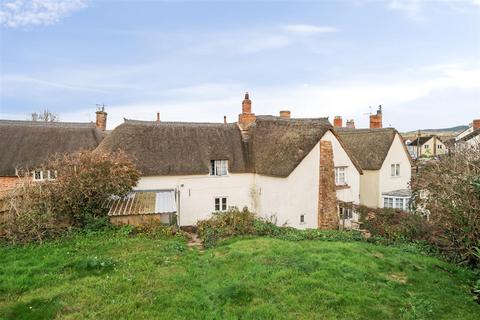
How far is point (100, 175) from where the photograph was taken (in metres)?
16.2

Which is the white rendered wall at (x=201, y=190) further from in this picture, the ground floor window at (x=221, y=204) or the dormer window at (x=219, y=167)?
the dormer window at (x=219, y=167)

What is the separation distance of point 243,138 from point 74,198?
12847mm

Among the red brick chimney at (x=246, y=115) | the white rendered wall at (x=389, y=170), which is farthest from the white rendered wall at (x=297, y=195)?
the white rendered wall at (x=389, y=170)

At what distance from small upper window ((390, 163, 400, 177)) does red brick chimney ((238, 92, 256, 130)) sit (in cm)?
1377

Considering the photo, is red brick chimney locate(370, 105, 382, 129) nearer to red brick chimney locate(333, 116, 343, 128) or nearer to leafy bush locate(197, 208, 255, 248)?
red brick chimney locate(333, 116, 343, 128)

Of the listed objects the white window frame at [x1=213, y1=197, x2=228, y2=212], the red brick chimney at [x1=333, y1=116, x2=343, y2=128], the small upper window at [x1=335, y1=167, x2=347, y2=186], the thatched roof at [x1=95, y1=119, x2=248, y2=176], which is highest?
the red brick chimney at [x1=333, y1=116, x2=343, y2=128]

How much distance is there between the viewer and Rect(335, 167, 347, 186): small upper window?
78.0ft

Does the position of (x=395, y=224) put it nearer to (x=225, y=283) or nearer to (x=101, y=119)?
(x=225, y=283)

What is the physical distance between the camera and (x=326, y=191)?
2191cm

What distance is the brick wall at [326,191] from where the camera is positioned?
2188cm

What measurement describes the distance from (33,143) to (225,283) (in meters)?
23.1

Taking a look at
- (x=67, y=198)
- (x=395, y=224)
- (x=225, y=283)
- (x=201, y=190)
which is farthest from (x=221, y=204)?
(x=225, y=283)

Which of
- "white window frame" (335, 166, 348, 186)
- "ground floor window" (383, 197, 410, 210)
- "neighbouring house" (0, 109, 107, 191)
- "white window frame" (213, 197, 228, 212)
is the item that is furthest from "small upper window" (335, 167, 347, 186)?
"neighbouring house" (0, 109, 107, 191)

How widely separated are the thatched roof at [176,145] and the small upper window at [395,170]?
14.6m
